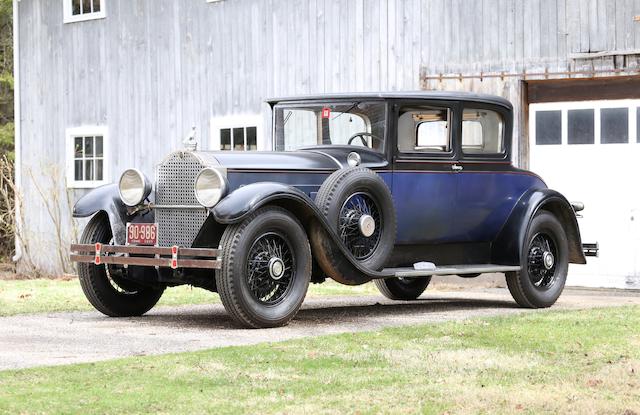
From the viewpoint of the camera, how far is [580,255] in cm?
1206

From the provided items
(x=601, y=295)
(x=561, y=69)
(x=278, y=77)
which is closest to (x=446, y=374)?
(x=601, y=295)

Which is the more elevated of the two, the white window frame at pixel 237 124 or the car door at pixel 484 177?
the white window frame at pixel 237 124

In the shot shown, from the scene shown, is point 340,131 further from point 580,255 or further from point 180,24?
point 180,24

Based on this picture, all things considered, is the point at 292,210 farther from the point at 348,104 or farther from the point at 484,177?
the point at 484,177

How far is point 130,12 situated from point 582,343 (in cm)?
1318

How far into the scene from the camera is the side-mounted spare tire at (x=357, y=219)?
9922 mm

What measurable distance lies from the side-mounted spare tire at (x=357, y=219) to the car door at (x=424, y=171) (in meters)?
0.37

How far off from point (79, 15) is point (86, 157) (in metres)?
2.42

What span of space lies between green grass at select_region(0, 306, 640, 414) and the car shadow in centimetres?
116

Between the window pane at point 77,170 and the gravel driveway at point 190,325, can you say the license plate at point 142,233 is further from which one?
the window pane at point 77,170

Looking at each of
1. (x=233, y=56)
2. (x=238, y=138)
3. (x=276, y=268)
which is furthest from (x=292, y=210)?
(x=233, y=56)

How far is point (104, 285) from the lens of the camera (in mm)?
10562

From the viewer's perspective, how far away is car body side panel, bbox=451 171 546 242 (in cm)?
1115

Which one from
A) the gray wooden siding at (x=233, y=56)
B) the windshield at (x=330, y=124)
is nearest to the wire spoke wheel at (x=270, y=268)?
the windshield at (x=330, y=124)
